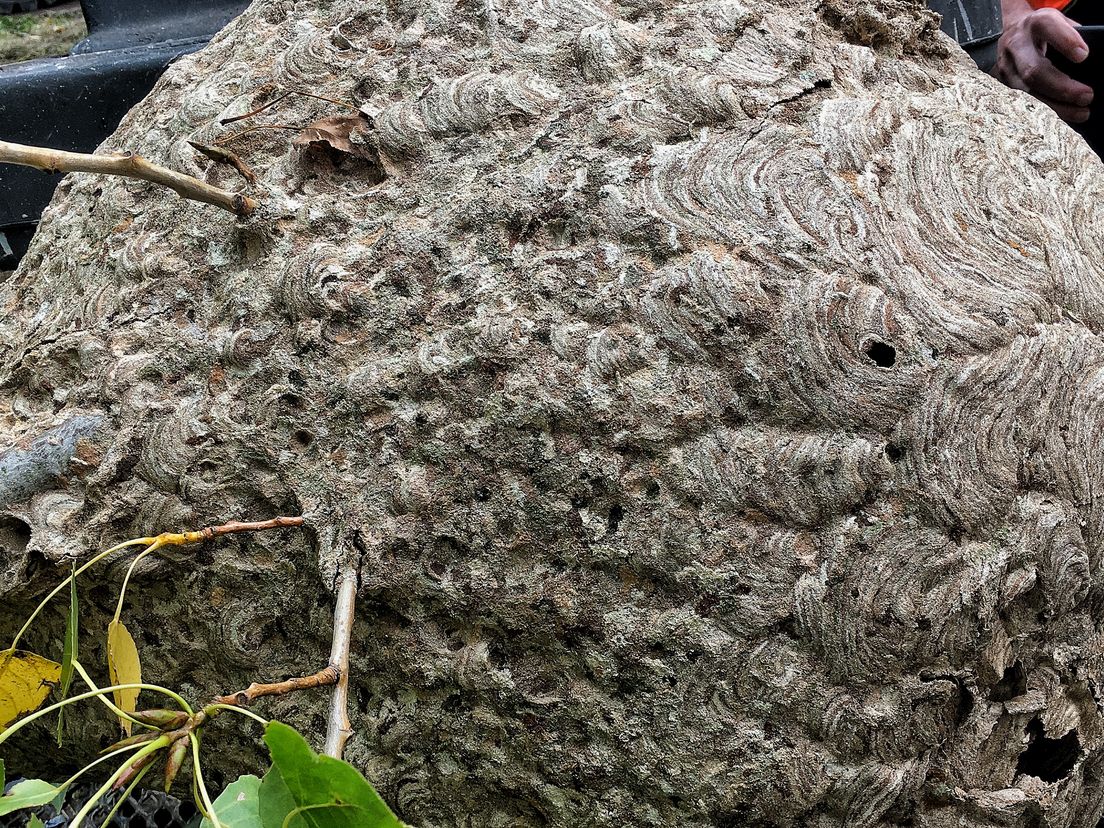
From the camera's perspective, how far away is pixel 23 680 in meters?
1.24

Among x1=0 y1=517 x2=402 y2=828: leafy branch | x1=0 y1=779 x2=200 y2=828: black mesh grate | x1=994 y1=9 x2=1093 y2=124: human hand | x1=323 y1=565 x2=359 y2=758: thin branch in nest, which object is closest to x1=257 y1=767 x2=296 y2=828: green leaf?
x1=0 y1=517 x2=402 y2=828: leafy branch

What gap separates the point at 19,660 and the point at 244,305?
0.48 meters

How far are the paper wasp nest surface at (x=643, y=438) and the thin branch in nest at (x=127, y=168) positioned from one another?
0.14ft

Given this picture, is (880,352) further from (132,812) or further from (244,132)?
(132,812)

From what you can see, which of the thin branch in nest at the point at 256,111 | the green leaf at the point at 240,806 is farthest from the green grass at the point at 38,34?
the green leaf at the point at 240,806

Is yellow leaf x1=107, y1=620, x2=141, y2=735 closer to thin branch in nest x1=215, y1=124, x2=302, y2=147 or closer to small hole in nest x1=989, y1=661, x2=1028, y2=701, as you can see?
thin branch in nest x1=215, y1=124, x2=302, y2=147

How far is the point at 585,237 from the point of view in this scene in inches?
46.0

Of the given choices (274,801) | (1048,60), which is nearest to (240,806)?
(274,801)

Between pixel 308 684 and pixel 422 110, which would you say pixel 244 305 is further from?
pixel 308 684

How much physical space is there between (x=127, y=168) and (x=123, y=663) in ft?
1.75

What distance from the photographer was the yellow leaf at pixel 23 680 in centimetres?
124

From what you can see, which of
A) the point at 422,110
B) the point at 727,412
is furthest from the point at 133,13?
the point at 727,412

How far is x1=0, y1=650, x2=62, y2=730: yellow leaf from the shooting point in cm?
124

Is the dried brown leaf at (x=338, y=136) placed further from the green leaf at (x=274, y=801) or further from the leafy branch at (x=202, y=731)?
the green leaf at (x=274, y=801)
